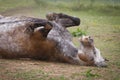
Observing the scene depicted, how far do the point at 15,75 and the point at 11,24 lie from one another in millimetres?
1524

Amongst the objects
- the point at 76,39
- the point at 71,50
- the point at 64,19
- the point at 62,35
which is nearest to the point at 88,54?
the point at 71,50

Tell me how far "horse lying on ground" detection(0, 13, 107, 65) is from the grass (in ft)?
0.52

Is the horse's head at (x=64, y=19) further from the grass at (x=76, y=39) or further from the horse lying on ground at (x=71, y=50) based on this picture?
the grass at (x=76, y=39)

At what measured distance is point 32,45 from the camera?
6195 mm

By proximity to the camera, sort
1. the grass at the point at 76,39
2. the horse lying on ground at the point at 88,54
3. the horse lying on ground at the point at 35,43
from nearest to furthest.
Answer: the grass at the point at 76,39 → the horse lying on ground at the point at 88,54 → the horse lying on ground at the point at 35,43

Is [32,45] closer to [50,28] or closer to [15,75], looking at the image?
[50,28]

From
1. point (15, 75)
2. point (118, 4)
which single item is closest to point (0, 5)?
point (118, 4)

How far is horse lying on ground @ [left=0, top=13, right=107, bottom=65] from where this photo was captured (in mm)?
6199

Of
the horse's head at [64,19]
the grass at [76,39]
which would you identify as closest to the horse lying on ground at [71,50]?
the grass at [76,39]

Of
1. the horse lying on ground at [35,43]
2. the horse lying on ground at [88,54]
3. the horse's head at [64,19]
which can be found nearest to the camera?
the horse lying on ground at [88,54]

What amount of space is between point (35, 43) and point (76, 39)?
265cm

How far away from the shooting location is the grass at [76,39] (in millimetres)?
5301

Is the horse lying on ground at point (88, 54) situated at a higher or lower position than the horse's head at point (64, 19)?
lower

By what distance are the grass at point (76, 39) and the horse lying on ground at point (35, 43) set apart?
16 cm
